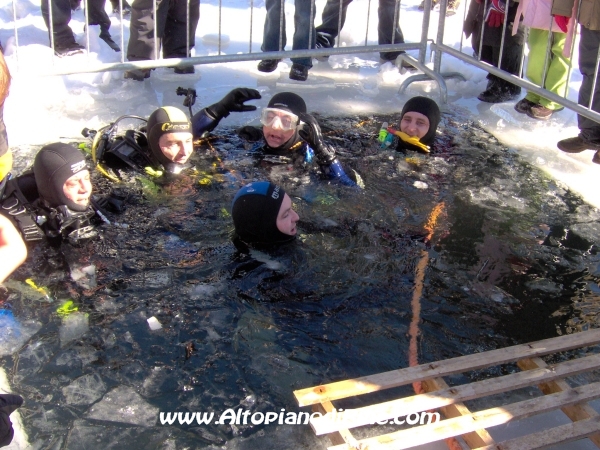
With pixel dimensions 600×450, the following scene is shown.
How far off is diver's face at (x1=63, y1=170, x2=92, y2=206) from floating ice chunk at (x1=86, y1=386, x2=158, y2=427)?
166 cm

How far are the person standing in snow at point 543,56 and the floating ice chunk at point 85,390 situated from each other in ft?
15.0

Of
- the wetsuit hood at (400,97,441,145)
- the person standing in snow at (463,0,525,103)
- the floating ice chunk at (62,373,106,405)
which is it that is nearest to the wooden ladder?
the floating ice chunk at (62,373,106,405)

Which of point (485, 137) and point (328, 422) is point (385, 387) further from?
point (485, 137)

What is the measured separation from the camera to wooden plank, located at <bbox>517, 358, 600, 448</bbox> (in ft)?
9.07

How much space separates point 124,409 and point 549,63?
5123mm

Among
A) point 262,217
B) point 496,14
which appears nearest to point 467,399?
point 262,217

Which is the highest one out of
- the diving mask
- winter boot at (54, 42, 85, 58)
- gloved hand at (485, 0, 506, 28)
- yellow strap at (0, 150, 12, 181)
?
gloved hand at (485, 0, 506, 28)

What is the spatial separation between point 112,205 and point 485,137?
11.7 ft

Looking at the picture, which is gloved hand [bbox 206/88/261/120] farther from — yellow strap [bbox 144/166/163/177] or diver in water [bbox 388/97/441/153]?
diver in water [bbox 388/97/441/153]

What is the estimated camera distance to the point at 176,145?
519 cm

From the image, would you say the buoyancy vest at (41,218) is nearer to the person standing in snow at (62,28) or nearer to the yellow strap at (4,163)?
the yellow strap at (4,163)

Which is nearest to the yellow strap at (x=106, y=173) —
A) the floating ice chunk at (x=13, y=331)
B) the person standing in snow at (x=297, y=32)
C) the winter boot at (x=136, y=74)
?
the floating ice chunk at (x=13, y=331)

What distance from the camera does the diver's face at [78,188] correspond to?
4160mm

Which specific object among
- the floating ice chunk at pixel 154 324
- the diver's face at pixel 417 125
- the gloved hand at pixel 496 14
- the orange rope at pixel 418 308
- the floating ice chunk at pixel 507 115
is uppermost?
the gloved hand at pixel 496 14
